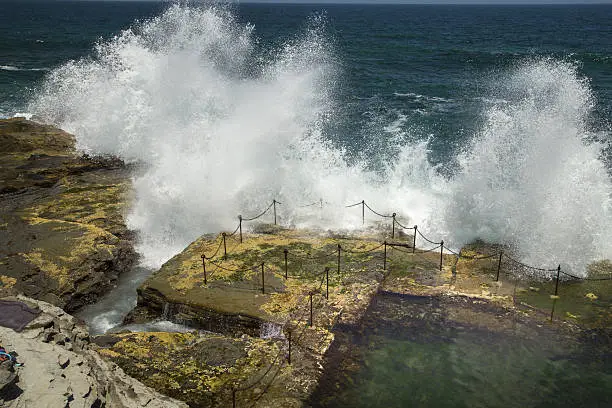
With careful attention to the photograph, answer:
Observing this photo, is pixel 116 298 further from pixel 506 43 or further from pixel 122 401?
pixel 506 43

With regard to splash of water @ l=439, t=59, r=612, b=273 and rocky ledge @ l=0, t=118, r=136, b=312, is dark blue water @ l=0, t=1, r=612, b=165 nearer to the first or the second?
splash of water @ l=439, t=59, r=612, b=273

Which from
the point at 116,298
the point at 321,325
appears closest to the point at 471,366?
the point at 321,325

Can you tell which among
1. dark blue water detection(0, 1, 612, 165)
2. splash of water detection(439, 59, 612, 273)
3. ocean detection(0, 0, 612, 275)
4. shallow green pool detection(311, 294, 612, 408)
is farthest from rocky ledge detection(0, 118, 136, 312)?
dark blue water detection(0, 1, 612, 165)

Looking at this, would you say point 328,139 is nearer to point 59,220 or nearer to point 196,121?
point 196,121

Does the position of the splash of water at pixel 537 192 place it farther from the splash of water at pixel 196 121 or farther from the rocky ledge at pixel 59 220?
the rocky ledge at pixel 59 220

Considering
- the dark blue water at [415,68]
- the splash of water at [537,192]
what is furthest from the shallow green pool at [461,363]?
the dark blue water at [415,68]
